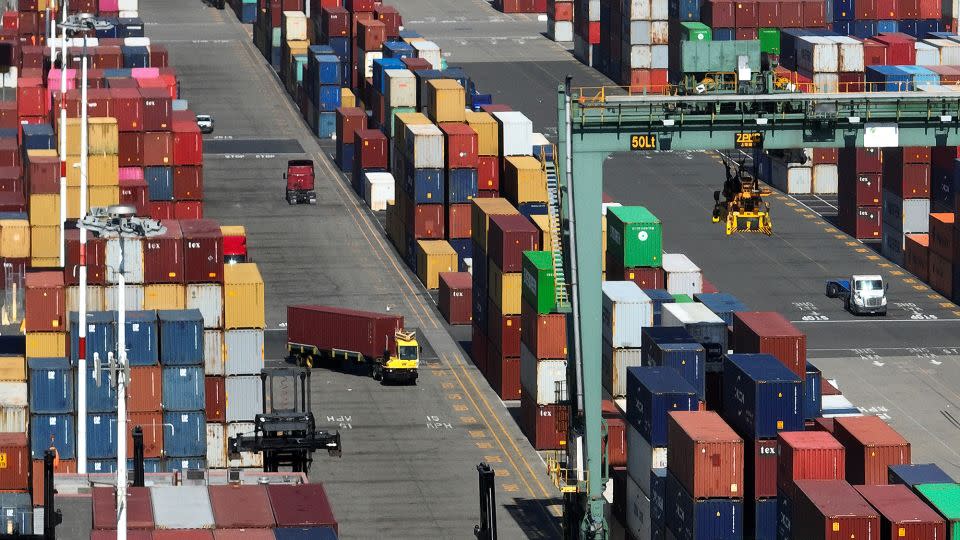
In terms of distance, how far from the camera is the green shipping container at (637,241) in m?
120

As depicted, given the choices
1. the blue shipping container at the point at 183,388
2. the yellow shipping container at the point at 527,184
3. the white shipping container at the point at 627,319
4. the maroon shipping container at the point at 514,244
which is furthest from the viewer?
the yellow shipping container at the point at 527,184

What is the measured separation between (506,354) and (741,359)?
28.0 meters

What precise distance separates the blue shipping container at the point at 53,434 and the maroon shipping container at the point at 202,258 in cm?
1111

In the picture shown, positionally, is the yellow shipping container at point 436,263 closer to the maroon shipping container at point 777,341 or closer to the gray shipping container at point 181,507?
the maroon shipping container at point 777,341

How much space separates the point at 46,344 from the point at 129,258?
4989 millimetres

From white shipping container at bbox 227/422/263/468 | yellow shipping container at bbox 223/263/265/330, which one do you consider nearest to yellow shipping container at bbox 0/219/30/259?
yellow shipping container at bbox 223/263/265/330

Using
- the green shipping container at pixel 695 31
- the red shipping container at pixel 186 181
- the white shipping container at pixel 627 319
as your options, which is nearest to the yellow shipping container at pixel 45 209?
the red shipping container at pixel 186 181

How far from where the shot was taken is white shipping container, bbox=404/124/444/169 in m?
146

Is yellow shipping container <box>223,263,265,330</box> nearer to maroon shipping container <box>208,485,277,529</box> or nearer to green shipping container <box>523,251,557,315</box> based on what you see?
green shipping container <box>523,251,557,315</box>

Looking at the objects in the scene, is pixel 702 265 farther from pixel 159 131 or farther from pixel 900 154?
pixel 159 131

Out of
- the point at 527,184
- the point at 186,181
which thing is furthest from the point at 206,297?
the point at 186,181

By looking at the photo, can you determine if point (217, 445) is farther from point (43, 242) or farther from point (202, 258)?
point (43, 242)

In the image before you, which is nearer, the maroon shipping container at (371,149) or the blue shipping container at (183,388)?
the blue shipping container at (183,388)

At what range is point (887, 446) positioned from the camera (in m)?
89.5
